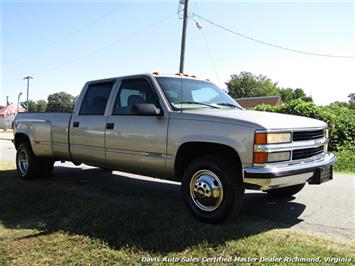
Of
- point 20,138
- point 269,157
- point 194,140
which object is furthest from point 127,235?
point 20,138

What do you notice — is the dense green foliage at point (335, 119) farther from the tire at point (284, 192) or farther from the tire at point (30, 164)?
the tire at point (30, 164)

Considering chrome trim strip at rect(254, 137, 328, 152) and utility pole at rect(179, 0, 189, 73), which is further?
utility pole at rect(179, 0, 189, 73)

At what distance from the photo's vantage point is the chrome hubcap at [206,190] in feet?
15.6

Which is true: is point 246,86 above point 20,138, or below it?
above

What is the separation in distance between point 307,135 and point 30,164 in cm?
554

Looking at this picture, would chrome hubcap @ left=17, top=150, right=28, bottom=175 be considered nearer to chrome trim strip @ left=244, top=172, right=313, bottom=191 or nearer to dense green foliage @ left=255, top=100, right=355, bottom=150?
chrome trim strip @ left=244, top=172, right=313, bottom=191

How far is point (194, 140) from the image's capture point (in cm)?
497

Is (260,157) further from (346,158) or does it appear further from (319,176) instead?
(346,158)

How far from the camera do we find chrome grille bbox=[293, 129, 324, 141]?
4.81m

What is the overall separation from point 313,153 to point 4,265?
381 centimetres

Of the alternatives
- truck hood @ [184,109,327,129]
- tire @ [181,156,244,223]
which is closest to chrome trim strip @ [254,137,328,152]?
truck hood @ [184,109,327,129]

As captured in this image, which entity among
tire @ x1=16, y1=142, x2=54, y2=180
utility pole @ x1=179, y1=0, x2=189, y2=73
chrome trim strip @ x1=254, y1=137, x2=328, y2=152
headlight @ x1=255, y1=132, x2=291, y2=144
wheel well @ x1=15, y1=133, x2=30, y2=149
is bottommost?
tire @ x1=16, y1=142, x2=54, y2=180

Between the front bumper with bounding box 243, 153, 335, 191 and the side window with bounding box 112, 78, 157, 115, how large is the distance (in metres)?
1.88

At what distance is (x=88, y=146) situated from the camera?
21.5 feet
